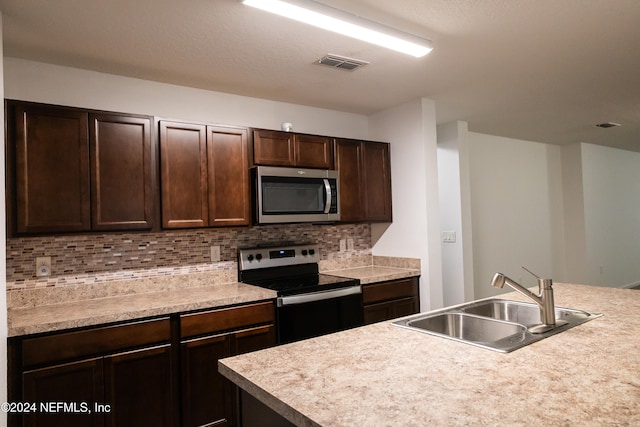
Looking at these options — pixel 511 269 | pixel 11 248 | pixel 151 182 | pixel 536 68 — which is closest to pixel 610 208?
pixel 511 269

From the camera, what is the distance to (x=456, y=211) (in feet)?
14.5

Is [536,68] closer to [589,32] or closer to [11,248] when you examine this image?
[589,32]

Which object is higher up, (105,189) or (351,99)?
(351,99)

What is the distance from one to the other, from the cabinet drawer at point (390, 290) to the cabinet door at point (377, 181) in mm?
634

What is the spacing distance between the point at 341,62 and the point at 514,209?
4023mm

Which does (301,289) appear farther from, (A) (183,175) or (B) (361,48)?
(B) (361,48)

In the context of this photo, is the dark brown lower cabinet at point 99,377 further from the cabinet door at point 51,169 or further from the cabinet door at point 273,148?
the cabinet door at point 273,148

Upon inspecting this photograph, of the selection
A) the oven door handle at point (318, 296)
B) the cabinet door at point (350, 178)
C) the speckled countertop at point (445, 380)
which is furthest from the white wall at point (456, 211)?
the speckled countertop at point (445, 380)

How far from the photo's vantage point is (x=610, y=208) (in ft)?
21.7

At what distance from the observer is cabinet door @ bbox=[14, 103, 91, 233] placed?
2209mm

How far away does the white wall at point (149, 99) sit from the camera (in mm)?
2545

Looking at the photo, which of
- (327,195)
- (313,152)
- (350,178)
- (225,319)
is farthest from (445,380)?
(350,178)

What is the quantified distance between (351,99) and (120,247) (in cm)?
225

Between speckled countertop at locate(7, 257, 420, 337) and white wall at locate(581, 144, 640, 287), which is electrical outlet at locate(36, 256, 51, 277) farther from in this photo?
white wall at locate(581, 144, 640, 287)
